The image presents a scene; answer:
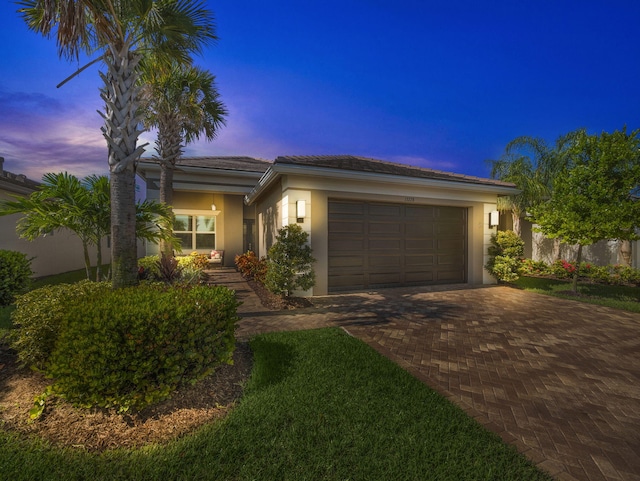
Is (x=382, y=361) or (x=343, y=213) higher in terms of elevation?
(x=343, y=213)

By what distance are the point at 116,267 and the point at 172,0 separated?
4.81 m

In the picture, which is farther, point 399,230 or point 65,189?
point 399,230

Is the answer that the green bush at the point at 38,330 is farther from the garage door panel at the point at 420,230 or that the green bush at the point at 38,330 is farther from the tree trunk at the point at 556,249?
the tree trunk at the point at 556,249

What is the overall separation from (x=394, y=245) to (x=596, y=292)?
7.08 metres

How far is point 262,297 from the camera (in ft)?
26.0

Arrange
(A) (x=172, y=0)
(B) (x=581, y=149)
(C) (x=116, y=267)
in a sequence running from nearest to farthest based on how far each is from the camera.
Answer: (C) (x=116, y=267), (A) (x=172, y=0), (B) (x=581, y=149)

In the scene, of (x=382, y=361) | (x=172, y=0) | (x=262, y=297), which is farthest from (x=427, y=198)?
(x=172, y=0)

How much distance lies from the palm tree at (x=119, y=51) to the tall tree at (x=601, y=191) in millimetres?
11112

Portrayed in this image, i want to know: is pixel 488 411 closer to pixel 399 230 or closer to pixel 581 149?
pixel 399 230

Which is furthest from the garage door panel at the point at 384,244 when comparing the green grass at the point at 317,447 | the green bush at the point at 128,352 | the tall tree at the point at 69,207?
the green bush at the point at 128,352

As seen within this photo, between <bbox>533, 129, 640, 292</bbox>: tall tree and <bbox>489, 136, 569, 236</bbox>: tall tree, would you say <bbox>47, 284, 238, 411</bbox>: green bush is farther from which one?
<bbox>489, 136, 569, 236</bbox>: tall tree

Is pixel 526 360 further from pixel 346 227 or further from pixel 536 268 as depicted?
pixel 536 268

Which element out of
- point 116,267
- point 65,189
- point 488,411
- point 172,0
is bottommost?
point 488,411

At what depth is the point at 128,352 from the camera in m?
2.54
